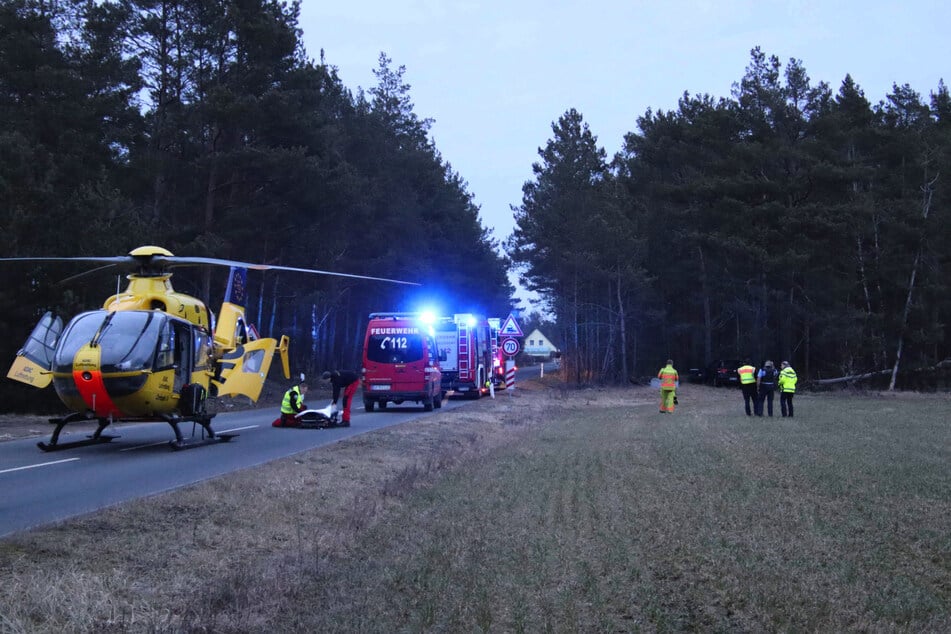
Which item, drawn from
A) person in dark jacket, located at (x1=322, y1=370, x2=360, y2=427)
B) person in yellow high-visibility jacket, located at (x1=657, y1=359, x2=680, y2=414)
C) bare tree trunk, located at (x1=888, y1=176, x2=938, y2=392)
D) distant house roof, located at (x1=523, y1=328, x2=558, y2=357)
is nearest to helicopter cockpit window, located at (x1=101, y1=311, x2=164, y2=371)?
person in dark jacket, located at (x1=322, y1=370, x2=360, y2=427)

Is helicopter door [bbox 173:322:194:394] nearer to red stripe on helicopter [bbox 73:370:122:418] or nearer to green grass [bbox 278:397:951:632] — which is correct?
red stripe on helicopter [bbox 73:370:122:418]

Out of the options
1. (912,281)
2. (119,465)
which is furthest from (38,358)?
(912,281)

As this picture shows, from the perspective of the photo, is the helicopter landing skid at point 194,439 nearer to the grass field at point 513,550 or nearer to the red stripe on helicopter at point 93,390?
the red stripe on helicopter at point 93,390

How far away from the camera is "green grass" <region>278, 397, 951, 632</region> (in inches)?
232

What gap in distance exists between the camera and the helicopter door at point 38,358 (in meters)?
15.2

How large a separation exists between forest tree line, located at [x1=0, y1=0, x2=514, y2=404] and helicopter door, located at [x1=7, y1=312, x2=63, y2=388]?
8.19 m

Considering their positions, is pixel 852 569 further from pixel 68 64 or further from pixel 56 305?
pixel 68 64

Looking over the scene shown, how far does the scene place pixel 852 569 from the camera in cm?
701

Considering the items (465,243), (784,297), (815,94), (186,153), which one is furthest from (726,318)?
(186,153)

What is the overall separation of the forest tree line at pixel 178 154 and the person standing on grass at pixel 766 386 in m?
18.4

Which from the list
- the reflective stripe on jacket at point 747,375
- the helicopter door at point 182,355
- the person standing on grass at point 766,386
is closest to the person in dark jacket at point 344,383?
the helicopter door at point 182,355

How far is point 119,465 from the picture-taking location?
46.7ft

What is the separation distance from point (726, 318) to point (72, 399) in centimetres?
4984

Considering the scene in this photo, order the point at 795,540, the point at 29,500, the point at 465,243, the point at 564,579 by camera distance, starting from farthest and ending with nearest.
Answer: the point at 465,243
the point at 29,500
the point at 795,540
the point at 564,579
